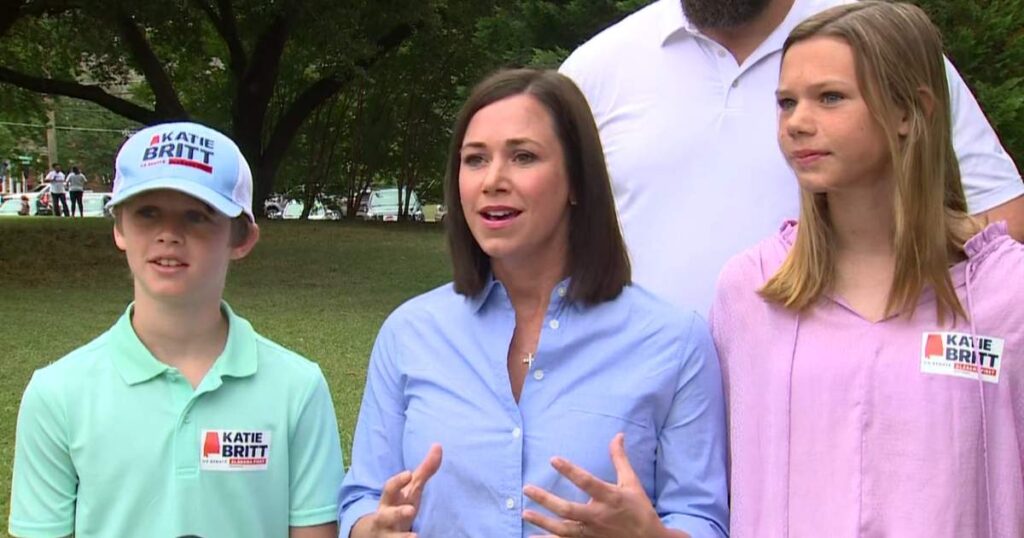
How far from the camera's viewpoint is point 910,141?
223 cm

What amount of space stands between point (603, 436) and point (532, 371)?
0.23m

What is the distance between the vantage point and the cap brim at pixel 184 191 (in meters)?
2.51

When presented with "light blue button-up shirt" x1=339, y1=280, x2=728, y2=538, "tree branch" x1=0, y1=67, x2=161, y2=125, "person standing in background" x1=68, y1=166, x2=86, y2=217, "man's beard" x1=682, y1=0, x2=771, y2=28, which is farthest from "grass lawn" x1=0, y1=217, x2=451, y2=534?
"person standing in background" x1=68, y1=166, x2=86, y2=217

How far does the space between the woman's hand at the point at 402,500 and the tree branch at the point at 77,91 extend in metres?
21.8

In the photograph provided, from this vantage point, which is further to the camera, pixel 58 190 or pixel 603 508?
pixel 58 190

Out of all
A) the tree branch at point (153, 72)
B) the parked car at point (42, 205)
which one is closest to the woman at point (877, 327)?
the tree branch at point (153, 72)

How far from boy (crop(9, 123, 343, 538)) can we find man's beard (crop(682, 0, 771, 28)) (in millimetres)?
1272

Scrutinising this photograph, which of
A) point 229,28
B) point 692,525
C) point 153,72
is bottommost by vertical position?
point 692,525

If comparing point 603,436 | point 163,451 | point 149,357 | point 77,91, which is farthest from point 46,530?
point 77,91

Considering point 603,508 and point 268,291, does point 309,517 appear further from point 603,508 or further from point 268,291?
point 268,291

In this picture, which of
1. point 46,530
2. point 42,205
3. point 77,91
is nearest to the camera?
point 46,530

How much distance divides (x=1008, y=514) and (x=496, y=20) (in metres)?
15.6

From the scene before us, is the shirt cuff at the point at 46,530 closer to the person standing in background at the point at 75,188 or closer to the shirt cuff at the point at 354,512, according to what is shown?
the shirt cuff at the point at 354,512

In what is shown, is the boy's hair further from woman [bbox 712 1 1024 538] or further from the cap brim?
woman [bbox 712 1 1024 538]
